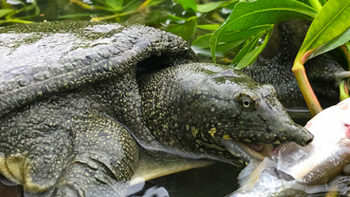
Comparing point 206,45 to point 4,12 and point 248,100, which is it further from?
point 4,12

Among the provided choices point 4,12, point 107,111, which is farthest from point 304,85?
point 4,12

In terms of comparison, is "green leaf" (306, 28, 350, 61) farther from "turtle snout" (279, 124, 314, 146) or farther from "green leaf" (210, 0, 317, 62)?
"turtle snout" (279, 124, 314, 146)

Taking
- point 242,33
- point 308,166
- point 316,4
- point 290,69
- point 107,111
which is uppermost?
point 316,4

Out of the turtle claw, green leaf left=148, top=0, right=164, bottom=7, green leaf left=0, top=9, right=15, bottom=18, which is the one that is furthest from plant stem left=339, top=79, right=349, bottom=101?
green leaf left=0, top=9, right=15, bottom=18

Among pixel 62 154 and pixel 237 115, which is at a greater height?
pixel 237 115

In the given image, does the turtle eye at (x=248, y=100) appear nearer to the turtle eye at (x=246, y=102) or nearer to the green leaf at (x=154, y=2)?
the turtle eye at (x=246, y=102)

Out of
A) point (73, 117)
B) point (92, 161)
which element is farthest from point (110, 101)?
point (92, 161)

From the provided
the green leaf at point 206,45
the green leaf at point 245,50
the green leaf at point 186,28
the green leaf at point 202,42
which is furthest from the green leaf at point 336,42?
the green leaf at point 186,28

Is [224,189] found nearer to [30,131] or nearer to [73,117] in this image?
[73,117]
